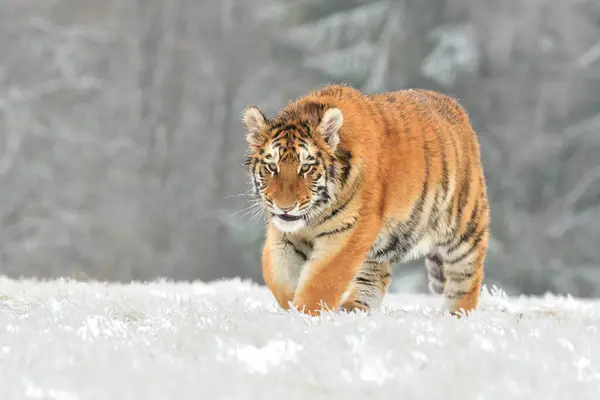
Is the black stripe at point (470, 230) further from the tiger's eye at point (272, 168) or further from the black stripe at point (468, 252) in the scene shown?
the tiger's eye at point (272, 168)

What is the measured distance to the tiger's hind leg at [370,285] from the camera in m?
5.07

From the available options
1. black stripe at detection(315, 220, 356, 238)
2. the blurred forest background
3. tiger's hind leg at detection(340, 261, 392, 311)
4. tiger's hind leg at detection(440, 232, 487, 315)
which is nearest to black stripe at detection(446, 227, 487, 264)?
tiger's hind leg at detection(440, 232, 487, 315)

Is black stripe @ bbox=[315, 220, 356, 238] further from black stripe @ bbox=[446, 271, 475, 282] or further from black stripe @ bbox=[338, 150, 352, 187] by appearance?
black stripe @ bbox=[446, 271, 475, 282]

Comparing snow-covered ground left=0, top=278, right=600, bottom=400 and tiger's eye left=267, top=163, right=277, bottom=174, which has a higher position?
tiger's eye left=267, top=163, right=277, bottom=174

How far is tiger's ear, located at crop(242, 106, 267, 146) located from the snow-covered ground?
38.6 inches

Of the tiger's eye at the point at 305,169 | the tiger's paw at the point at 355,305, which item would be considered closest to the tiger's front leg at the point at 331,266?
the tiger's eye at the point at 305,169

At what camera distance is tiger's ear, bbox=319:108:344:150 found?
4.08 metres

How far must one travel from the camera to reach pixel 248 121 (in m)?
4.28

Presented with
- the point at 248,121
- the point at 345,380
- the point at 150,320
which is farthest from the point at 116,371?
the point at 248,121

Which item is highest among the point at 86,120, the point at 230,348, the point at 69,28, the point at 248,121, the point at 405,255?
the point at 248,121

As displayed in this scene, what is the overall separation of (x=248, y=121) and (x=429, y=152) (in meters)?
1.08

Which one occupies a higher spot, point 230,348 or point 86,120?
point 230,348

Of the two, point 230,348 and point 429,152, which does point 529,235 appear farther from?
point 230,348

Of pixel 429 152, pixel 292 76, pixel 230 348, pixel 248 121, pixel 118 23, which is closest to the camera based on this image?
pixel 230 348
